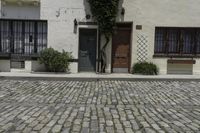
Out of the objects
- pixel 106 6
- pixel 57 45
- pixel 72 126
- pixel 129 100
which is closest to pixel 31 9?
pixel 57 45

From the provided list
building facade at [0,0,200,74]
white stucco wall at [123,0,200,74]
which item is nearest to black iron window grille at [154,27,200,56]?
building facade at [0,0,200,74]

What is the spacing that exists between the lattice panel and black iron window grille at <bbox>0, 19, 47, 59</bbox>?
196 inches

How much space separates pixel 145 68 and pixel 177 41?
8.25 ft

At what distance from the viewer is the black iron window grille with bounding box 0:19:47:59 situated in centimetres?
1586

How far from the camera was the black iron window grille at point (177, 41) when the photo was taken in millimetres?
15836

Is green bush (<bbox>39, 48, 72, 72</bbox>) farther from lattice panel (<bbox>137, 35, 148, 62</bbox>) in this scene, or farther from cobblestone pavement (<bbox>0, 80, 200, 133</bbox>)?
lattice panel (<bbox>137, 35, 148, 62</bbox>)

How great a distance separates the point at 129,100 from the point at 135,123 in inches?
105

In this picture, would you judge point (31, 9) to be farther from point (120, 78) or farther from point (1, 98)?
Answer: point (1, 98)

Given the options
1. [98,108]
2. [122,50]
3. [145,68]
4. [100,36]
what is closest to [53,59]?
[100,36]

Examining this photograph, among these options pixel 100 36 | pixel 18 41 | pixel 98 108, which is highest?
pixel 100 36

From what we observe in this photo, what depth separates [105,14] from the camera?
582 inches

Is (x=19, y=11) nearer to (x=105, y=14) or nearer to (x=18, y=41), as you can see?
(x=18, y=41)

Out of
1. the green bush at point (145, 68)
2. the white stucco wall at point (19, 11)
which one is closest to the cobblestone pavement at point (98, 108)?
the green bush at point (145, 68)

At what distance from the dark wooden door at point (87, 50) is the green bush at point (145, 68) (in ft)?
7.44
